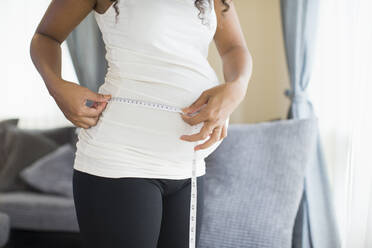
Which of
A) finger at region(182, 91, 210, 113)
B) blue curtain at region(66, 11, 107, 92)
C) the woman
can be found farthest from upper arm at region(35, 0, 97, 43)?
blue curtain at region(66, 11, 107, 92)

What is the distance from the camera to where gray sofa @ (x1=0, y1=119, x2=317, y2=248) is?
7.02 feet

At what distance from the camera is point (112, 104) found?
102cm

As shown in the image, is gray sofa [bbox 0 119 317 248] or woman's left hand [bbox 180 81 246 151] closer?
woman's left hand [bbox 180 81 246 151]

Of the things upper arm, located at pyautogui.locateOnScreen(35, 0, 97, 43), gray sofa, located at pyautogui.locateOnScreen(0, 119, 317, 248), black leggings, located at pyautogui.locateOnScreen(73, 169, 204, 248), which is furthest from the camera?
gray sofa, located at pyautogui.locateOnScreen(0, 119, 317, 248)

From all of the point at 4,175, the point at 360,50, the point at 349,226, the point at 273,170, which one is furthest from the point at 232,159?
the point at 4,175

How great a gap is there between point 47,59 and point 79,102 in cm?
17

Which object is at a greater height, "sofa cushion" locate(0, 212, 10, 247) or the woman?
the woman

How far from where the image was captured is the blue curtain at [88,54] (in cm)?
306

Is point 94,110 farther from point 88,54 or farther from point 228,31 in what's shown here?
point 88,54

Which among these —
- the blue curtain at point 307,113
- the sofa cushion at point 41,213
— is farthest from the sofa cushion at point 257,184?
the sofa cushion at point 41,213

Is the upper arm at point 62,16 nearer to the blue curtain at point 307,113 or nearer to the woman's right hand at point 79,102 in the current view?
the woman's right hand at point 79,102

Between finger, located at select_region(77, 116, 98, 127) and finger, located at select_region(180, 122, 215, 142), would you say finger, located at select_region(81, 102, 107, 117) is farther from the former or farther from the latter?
finger, located at select_region(180, 122, 215, 142)

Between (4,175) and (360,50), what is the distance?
99.4 inches

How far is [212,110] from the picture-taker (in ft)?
3.27
